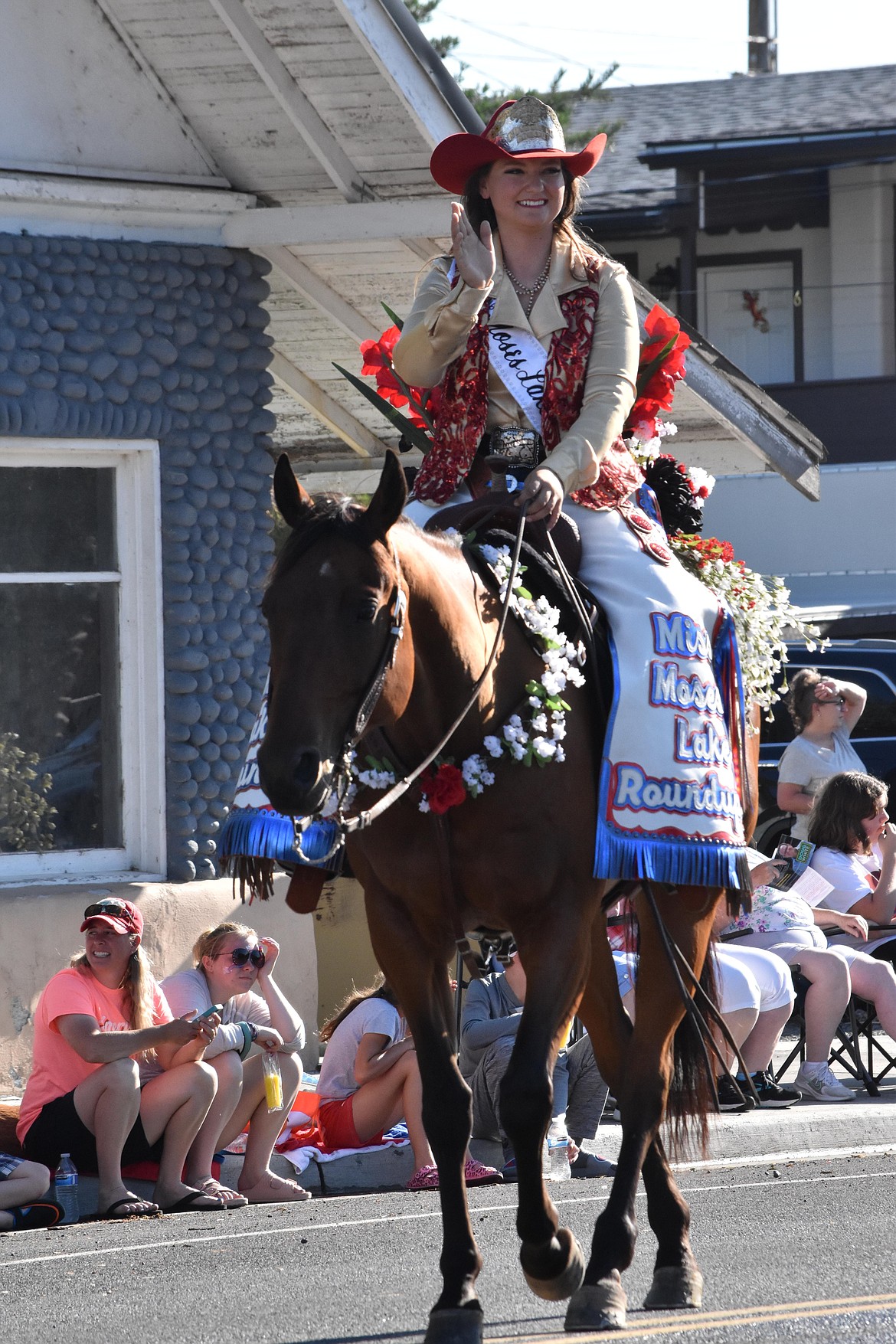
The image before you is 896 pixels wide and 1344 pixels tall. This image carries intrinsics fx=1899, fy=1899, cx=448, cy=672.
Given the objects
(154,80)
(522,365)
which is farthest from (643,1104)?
(154,80)

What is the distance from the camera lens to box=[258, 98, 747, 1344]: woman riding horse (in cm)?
418

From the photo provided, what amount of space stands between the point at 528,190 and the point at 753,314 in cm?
2201

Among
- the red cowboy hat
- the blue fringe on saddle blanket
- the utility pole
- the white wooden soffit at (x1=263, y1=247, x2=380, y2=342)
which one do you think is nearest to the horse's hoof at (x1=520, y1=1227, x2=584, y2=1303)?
the blue fringe on saddle blanket

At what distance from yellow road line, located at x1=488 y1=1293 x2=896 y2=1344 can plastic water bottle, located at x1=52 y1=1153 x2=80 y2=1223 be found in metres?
2.55

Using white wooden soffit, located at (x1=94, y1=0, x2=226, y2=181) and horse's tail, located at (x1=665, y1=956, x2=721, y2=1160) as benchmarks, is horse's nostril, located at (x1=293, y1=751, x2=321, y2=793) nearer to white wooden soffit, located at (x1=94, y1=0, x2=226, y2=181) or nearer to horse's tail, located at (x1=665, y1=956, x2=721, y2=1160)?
horse's tail, located at (x1=665, y1=956, x2=721, y2=1160)

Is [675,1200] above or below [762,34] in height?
below

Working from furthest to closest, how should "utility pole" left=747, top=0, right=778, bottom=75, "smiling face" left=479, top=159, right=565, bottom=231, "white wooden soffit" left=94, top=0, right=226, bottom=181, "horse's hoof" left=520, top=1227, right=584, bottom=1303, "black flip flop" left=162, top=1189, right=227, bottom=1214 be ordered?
"utility pole" left=747, top=0, right=778, bottom=75
"white wooden soffit" left=94, top=0, right=226, bottom=181
"black flip flop" left=162, top=1189, right=227, bottom=1214
"smiling face" left=479, top=159, right=565, bottom=231
"horse's hoof" left=520, top=1227, right=584, bottom=1303

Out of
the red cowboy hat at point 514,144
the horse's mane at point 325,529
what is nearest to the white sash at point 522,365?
the red cowboy hat at point 514,144

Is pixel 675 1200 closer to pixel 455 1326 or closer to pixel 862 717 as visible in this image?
pixel 455 1326

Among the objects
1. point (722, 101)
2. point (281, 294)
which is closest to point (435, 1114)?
point (281, 294)

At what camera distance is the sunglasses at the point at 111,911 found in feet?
23.5

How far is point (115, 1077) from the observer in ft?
23.0

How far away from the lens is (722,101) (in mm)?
29047

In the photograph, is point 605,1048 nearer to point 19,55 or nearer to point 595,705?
point 595,705
